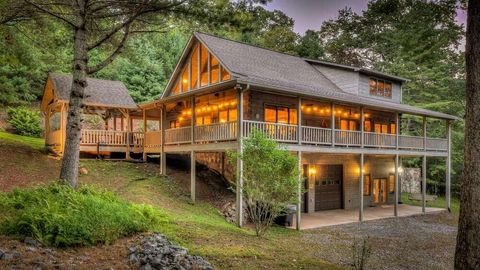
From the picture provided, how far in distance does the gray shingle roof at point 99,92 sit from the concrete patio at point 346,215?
42.7ft

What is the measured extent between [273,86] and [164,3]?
554 centimetres

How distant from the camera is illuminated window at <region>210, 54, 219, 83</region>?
20.9 metres

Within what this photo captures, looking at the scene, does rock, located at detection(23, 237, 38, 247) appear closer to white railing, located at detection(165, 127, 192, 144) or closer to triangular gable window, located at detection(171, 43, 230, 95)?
white railing, located at detection(165, 127, 192, 144)

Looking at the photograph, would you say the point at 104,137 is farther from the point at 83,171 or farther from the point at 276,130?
the point at 276,130

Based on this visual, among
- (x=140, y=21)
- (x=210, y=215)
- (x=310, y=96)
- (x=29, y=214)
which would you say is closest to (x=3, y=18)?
(x=140, y=21)

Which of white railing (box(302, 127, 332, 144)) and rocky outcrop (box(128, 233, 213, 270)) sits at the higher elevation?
white railing (box(302, 127, 332, 144))

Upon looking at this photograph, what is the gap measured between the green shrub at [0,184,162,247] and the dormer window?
2060cm

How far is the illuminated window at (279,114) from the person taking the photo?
19.9 meters

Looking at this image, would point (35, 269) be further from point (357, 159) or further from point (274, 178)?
point (357, 159)

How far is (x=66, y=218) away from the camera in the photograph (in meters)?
7.90

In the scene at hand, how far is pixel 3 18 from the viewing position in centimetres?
1412

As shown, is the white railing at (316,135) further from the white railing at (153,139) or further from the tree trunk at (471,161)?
the tree trunk at (471,161)

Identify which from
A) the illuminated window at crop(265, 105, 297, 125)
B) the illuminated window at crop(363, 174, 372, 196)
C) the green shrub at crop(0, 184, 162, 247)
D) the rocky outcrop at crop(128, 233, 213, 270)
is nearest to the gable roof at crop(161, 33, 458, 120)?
the illuminated window at crop(265, 105, 297, 125)

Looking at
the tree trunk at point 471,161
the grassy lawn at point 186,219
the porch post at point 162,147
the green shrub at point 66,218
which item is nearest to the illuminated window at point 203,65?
the porch post at point 162,147
